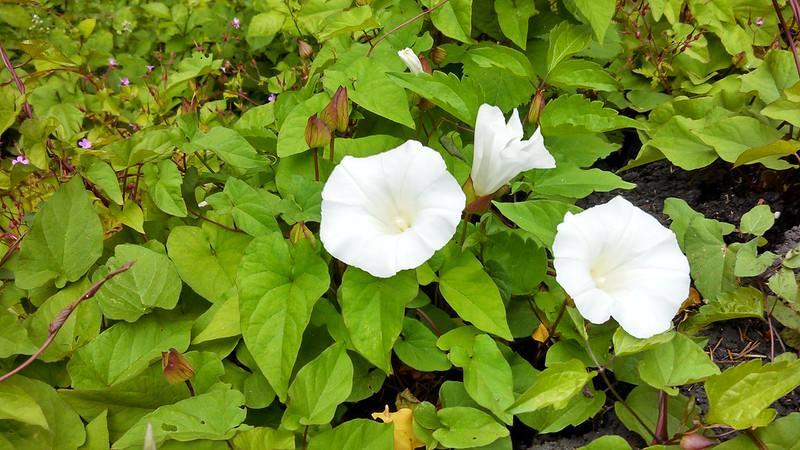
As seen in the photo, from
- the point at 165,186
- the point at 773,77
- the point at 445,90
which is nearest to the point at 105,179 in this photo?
the point at 165,186

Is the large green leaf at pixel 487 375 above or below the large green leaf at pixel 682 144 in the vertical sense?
below

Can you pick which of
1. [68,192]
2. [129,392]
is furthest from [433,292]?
[68,192]

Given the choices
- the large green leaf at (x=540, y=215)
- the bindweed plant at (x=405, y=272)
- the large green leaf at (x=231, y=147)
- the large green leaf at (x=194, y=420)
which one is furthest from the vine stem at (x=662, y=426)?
the large green leaf at (x=231, y=147)

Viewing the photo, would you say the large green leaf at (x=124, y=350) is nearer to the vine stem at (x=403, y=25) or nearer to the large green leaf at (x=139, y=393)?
the large green leaf at (x=139, y=393)

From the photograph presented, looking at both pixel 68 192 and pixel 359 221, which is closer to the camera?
pixel 359 221

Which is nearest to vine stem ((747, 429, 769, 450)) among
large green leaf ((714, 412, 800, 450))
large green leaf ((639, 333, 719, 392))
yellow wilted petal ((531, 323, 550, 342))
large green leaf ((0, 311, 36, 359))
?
large green leaf ((714, 412, 800, 450))

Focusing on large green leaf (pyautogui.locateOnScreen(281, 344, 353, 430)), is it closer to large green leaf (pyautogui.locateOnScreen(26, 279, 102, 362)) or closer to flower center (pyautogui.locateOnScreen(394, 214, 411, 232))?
flower center (pyautogui.locateOnScreen(394, 214, 411, 232))

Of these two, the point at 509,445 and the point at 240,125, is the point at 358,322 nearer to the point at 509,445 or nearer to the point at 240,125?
the point at 509,445
